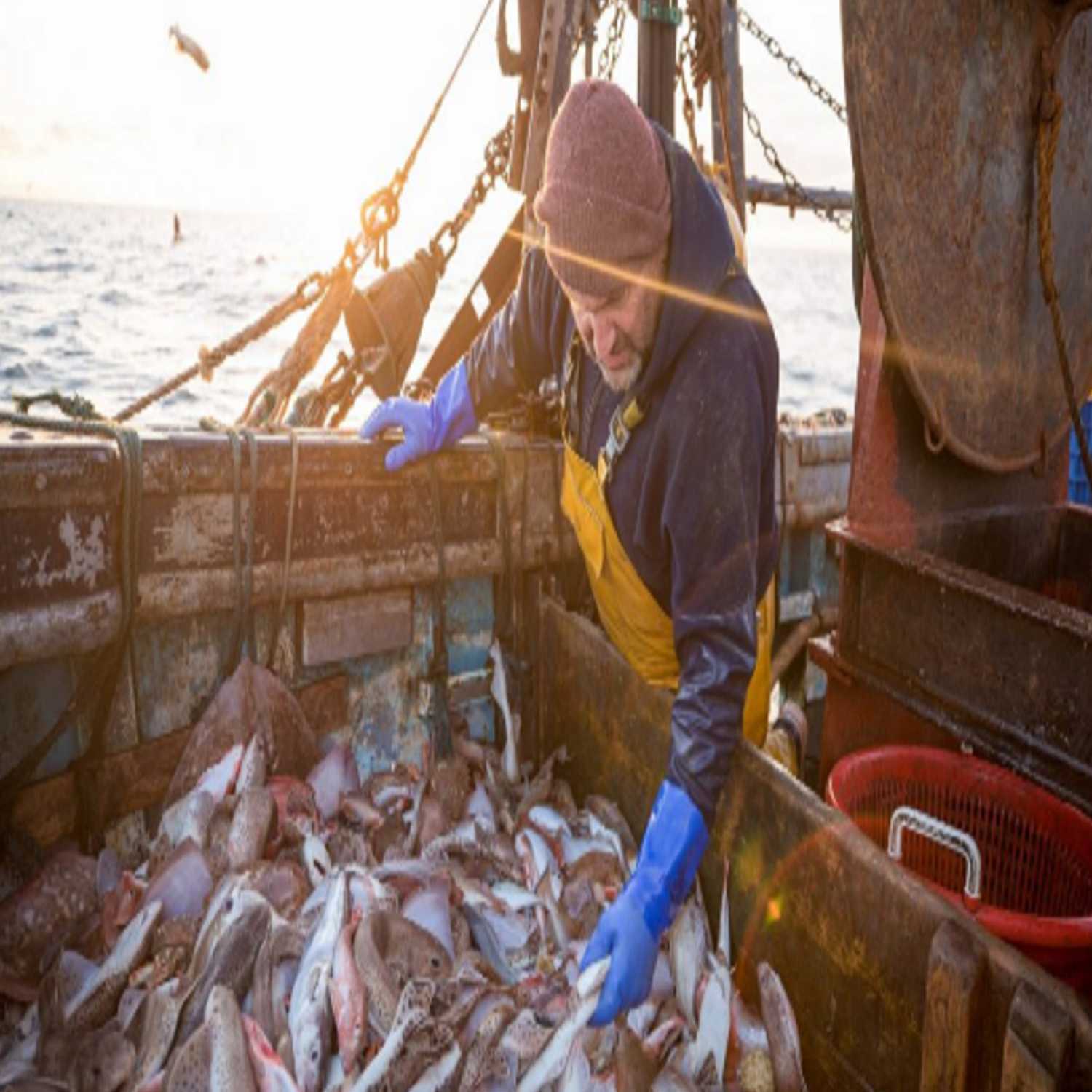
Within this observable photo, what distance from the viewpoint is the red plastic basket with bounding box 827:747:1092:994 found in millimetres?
2781

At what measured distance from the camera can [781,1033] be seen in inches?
98.0

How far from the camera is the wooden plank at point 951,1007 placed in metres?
1.82

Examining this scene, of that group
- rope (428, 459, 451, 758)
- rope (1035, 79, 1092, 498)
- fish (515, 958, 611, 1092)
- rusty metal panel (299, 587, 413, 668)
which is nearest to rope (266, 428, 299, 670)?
rusty metal panel (299, 587, 413, 668)

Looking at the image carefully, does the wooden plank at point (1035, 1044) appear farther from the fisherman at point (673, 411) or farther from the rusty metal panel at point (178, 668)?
the rusty metal panel at point (178, 668)

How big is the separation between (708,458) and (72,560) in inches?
85.3

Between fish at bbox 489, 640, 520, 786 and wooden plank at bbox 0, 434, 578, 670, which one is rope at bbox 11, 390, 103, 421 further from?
fish at bbox 489, 640, 520, 786

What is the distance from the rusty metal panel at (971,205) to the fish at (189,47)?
29.0 ft

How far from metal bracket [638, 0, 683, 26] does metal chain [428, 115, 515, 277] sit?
4.67 feet

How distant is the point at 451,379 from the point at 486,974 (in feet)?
7.80

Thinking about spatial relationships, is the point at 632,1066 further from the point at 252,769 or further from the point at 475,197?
the point at 475,197

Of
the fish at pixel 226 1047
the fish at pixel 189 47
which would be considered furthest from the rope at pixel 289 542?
the fish at pixel 189 47

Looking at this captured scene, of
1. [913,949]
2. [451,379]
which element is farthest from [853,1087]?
[451,379]

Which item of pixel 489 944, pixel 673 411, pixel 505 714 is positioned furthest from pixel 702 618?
pixel 505 714

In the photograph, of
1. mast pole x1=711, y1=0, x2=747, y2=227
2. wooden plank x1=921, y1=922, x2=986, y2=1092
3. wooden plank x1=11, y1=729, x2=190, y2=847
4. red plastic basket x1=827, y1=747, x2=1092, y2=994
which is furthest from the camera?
mast pole x1=711, y1=0, x2=747, y2=227
